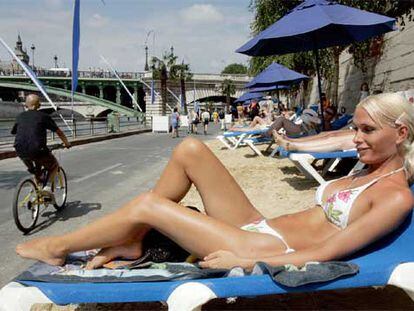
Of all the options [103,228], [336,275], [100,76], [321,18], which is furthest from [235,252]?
[100,76]

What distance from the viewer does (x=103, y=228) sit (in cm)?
253

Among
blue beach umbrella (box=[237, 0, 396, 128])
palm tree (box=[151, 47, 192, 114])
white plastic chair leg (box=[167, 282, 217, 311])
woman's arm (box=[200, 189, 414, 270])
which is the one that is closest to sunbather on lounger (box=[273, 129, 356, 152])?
blue beach umbrella (box=[237, 0, 396, 128])

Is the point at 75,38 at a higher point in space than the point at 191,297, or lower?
higher

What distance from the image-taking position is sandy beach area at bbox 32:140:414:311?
288 centimetres

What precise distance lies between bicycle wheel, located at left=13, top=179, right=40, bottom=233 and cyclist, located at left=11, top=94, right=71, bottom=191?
9.5 inches

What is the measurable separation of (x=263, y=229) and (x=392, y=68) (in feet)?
44.5

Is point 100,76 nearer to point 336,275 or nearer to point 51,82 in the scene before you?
point 51,82

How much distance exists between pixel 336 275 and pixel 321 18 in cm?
538

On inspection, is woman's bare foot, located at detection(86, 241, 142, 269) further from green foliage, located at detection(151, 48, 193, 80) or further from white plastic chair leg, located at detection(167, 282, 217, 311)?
green foliage, located at detection(151, 48, 193, 80)

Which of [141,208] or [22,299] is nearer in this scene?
[22,299]

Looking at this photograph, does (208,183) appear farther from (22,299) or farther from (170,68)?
(170,68)

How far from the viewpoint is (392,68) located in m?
14.4

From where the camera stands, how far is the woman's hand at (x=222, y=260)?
2.23m

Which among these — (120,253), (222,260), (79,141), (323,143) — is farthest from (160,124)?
(222,260)
